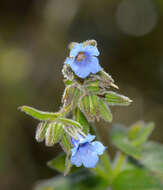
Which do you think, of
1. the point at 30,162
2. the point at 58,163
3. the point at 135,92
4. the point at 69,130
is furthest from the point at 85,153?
the point at 135,92

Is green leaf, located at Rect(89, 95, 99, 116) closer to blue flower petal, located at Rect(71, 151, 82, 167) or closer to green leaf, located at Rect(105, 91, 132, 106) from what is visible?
green leaf, located at Rect(105, 91, 132, 106)

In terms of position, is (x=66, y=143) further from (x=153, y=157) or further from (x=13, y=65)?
(x=13, y=65)

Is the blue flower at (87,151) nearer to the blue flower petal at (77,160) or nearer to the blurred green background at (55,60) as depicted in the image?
the blue flower petal at (77,160)

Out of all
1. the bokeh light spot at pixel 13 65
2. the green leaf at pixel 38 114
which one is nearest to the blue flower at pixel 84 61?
the green leaf at pixel 38 114

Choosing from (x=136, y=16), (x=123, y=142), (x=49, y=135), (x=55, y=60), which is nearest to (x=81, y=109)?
(x=49, y=135)

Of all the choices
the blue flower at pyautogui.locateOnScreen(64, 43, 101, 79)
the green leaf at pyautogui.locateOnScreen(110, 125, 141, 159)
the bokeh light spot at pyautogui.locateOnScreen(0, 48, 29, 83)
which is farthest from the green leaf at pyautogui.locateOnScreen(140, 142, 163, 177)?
the bokeh light spot at pyautogui.locateOnScreen(0, 48, 29, 83)

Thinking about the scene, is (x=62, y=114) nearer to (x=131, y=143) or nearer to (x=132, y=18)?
(x=131, y=143)
